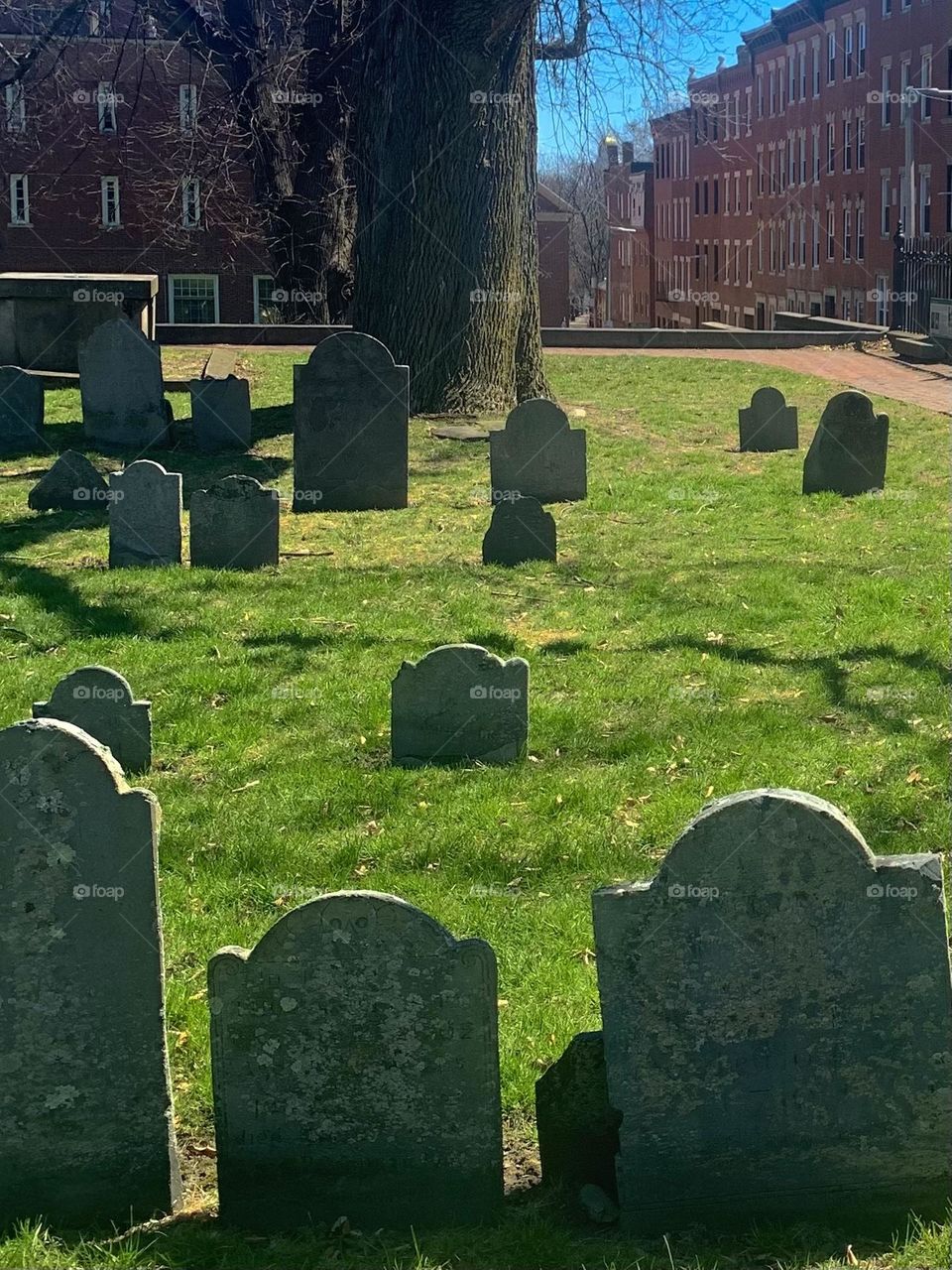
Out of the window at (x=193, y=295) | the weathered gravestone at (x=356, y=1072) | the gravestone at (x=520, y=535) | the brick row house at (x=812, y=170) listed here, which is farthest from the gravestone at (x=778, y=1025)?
the window at (x=193, y=295)

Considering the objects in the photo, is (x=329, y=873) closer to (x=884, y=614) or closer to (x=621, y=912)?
(x=621, y=912)

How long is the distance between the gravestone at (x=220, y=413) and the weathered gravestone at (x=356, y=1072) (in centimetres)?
1377

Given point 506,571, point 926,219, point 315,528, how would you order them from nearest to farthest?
point 506,571 → point 315,528 → point 926,219

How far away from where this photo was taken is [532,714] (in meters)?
8.21

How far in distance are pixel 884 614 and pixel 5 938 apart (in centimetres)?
720

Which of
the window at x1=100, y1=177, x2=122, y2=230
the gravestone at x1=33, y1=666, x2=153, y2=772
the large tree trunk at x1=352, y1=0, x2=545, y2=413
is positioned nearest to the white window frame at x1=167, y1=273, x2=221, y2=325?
the window at x1=100, y1=177, x2=122, y2=230

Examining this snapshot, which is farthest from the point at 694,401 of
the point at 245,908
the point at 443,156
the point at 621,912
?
the point at 621,912

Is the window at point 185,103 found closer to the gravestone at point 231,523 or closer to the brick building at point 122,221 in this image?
the brick building at point 122,221

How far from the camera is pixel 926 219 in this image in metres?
46.6

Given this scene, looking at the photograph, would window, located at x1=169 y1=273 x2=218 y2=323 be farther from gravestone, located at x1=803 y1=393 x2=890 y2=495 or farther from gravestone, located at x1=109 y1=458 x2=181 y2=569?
gravestone, located at x1=109 y1=458 x2=181 y2=569

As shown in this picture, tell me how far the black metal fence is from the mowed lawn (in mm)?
18492

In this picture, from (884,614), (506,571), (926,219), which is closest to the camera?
(884,614)

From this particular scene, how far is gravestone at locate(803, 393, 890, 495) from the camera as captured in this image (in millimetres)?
14602

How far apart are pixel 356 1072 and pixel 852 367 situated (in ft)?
80.1
